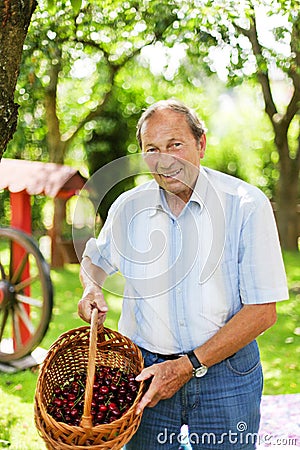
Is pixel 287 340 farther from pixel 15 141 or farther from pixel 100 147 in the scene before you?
pixel 100 147

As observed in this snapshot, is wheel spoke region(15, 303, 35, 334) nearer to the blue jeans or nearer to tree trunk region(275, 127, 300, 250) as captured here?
the blue jeans

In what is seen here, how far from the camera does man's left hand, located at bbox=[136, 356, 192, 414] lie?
61.1 inches

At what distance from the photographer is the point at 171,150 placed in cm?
166

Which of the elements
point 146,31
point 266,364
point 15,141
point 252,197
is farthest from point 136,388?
point 15,141

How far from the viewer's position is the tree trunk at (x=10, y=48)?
4.97 feet

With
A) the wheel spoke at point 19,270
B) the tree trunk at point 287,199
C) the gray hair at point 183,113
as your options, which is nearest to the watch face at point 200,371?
the gray hair at point 183,113

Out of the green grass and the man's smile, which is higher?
the man's smile

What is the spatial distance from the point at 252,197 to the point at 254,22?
480 cm

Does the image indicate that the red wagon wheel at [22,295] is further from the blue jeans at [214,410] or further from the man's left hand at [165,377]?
the man's left hand at [165,377]

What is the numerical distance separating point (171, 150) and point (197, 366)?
548 millimetres

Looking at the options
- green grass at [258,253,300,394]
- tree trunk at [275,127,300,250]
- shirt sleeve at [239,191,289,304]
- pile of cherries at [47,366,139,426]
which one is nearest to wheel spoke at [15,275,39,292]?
green grass at [258,253,300,394]

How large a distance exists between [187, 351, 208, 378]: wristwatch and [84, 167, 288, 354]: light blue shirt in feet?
0.20

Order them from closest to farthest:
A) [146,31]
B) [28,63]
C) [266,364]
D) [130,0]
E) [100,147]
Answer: [266,364]
[130,0]
[28,63]
[146,31]
[100,147]

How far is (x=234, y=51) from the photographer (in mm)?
5004
